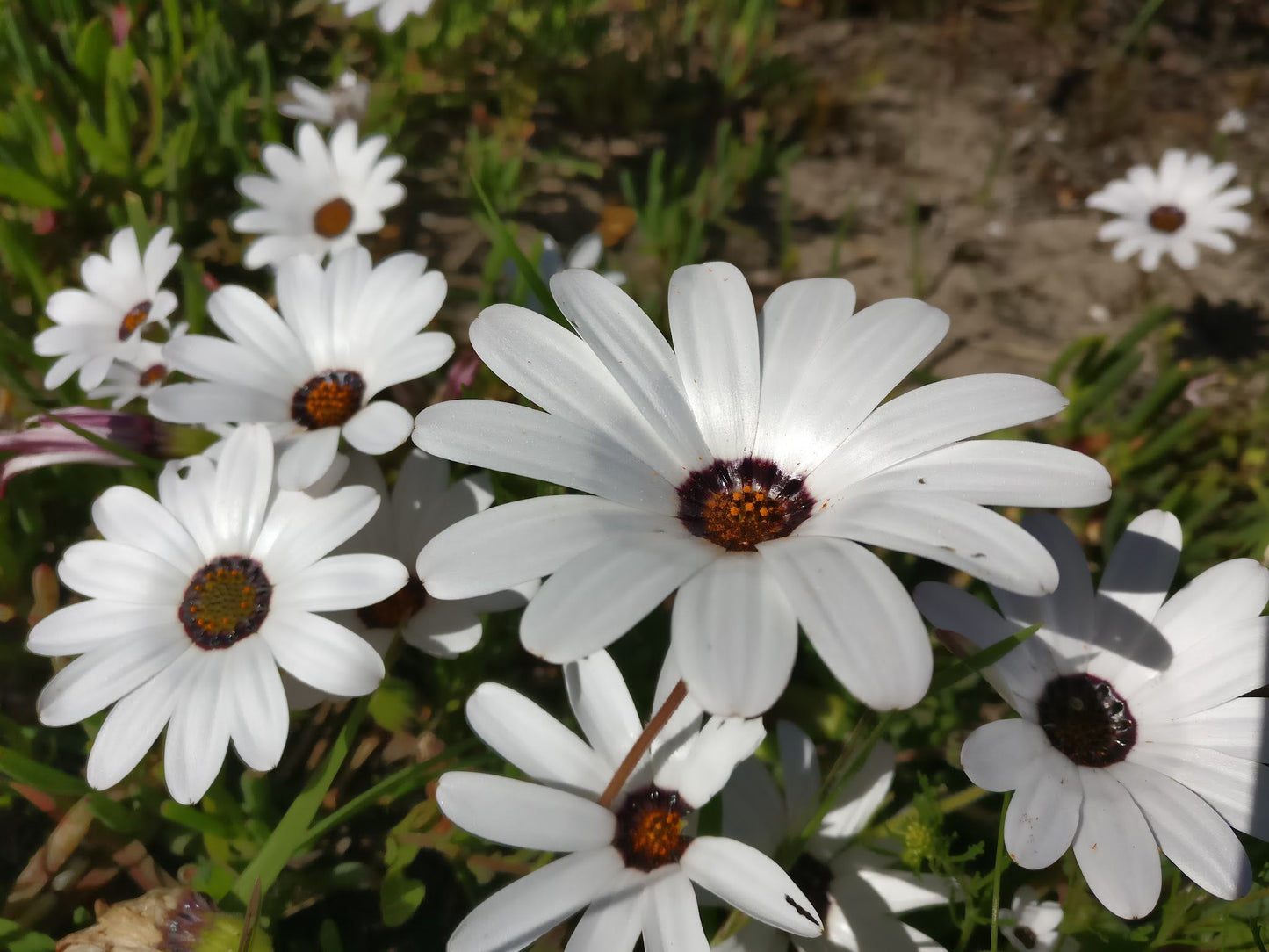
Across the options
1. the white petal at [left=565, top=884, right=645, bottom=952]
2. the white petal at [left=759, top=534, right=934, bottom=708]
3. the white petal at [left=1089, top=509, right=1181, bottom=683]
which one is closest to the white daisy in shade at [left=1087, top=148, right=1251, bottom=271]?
the white petal at [left=1089, top=509, right=1181, bottom=683]

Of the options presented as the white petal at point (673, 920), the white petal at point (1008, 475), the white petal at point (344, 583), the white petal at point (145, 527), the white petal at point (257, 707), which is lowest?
the white petal at point (257, 707)

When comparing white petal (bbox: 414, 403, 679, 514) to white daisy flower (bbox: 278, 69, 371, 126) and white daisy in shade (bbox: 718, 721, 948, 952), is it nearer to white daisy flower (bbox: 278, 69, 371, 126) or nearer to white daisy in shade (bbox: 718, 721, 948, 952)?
white daisy in shade (bbox: 718, 721, 948, 952)

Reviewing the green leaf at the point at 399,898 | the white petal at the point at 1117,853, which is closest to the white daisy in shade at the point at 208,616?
the green leaf at the point at 399,898

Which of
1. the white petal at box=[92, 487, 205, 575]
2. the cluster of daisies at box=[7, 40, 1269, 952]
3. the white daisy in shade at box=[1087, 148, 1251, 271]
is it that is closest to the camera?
the cluster of daisies at box=[7, 40, 1269, 952]

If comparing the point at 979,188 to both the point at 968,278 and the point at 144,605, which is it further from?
the point at 144,605

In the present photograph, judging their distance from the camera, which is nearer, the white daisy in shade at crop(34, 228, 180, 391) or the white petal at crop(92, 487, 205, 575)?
the white petal at crop(92, 487, 205, 575)

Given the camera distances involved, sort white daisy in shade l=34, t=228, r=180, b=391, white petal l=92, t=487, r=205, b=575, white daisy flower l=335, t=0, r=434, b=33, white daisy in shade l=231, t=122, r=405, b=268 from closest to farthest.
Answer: white petal l=92, t=487, r=205, b=575 < white daisy in shade l=34, t=228, r=180, b=391 < white daisy in shade l=231, t=122, r=405, b=268 < white daisy flower l=335, t=0, r=434, b=33

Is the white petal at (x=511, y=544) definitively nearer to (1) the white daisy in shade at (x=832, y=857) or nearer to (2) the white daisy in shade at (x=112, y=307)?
(1) the white daisy in shade at (x=832, y=857)

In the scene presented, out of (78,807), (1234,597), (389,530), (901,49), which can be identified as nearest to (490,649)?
(389,530)
